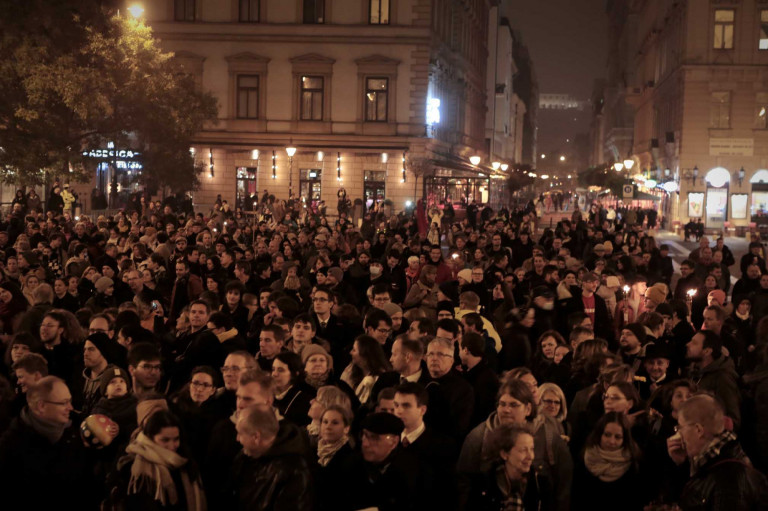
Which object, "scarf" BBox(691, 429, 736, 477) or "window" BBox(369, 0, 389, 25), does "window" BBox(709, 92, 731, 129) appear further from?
"scarf" BBox(691, 429, 736, 477)

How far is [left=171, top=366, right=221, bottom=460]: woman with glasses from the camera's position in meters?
6.68

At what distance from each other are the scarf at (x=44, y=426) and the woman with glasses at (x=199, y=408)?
977mm

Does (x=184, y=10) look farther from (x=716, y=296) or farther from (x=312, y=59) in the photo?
(x=716, y=296)

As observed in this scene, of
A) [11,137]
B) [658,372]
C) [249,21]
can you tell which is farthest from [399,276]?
[249,21]

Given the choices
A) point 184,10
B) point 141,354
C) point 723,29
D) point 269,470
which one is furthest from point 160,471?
point 723,29

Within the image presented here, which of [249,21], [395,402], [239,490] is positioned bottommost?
[239,490]

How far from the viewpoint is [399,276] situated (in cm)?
1556

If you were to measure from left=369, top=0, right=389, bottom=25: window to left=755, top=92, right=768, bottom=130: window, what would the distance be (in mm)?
20217

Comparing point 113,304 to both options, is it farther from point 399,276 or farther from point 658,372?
point 658,372

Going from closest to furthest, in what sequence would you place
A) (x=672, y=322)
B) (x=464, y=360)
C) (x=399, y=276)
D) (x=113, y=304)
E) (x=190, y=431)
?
(x=190, y=431) < (x=464, y=360) < (x=672, y=322) < (x=113, y=304) < (x=399, y=276)

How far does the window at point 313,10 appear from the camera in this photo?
1902 inches

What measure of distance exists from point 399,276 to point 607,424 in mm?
9430

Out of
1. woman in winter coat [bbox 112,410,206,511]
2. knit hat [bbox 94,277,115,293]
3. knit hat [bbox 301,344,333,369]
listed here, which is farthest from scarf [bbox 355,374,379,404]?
knit hat [bbox 94,277,115,293]

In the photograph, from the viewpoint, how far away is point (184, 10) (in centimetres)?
4856
